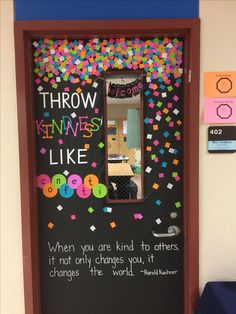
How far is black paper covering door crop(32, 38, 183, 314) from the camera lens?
5.73 ft

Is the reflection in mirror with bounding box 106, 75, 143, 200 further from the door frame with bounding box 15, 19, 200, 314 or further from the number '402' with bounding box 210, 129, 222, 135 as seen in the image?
the number '402' with bounding box 210, 129, 222, 135

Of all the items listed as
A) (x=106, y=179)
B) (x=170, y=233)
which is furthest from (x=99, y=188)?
(x=170, y=233)

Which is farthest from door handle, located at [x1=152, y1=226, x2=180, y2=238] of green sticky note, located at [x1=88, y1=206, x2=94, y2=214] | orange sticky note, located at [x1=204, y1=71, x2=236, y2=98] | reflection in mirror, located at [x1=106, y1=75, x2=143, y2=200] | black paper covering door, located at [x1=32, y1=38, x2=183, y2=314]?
orange sticky note, located at [x1=204, y1=71, x2=236, y2=98]

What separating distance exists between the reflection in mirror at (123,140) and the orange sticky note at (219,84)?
1.29 feet

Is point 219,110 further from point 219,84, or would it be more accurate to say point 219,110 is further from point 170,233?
point 170,233

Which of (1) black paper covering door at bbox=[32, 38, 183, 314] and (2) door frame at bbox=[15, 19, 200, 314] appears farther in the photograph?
(1) black paper covering door at bbox=[32, 38, 183, 314]

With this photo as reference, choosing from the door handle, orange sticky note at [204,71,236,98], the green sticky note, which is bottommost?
the door handle

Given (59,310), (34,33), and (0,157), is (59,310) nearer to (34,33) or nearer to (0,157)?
(0,157)

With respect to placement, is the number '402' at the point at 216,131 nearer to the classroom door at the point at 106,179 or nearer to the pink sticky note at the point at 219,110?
the pink sticky note at the point at 219,110

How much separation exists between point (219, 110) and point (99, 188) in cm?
82

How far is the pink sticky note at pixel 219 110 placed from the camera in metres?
1.69

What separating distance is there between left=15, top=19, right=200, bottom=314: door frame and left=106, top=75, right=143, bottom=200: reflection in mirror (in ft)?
0.90

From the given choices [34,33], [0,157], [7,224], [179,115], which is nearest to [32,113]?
[0,157]

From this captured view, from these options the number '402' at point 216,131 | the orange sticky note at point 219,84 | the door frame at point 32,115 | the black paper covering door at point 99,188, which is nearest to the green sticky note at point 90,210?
the black paper covering door at point 99,188
